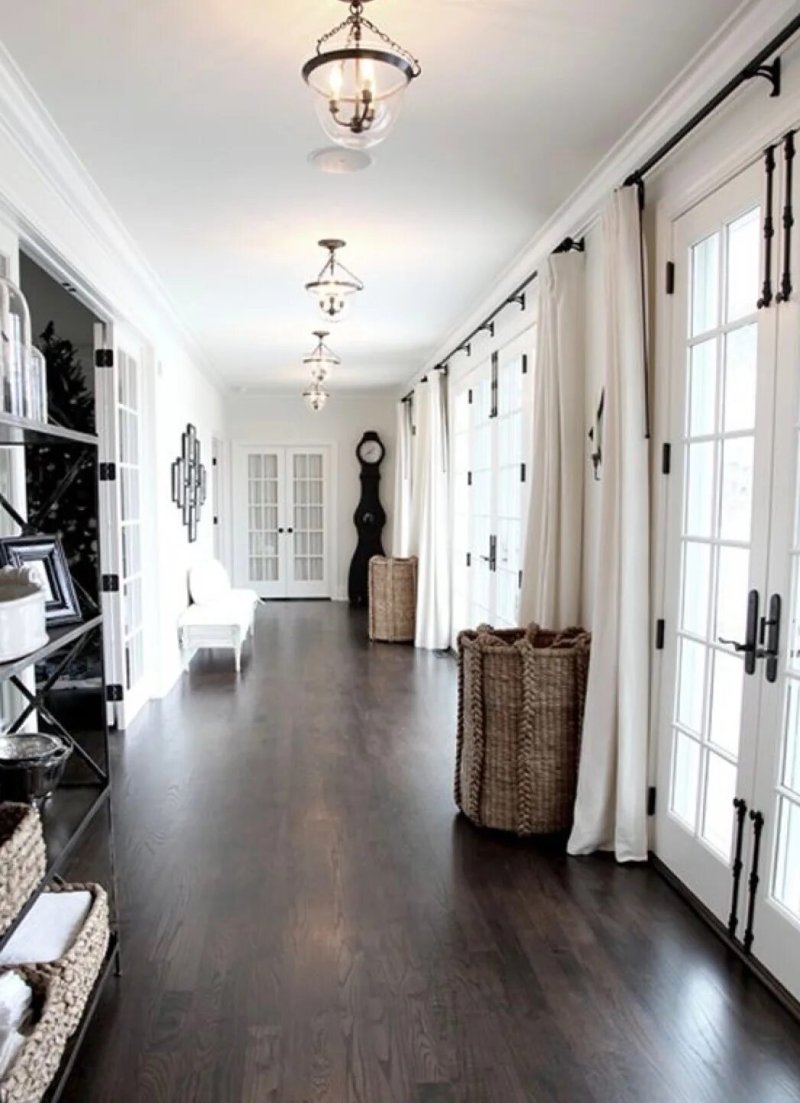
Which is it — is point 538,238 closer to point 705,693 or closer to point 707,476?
point 707,476

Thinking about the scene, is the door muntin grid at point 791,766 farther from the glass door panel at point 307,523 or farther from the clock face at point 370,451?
the glass door panel at point 307,523

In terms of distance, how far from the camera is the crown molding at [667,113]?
2.18 m

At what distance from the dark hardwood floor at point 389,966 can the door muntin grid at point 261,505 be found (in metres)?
6.92

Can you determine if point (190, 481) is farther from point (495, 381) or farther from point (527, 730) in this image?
point (527, 730)

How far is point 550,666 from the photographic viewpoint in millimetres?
3258

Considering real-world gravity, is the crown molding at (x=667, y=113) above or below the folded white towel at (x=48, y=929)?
above

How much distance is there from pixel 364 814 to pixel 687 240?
2.68m

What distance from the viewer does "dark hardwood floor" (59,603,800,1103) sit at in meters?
1.92

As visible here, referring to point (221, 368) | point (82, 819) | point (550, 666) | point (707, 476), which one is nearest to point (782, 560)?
point (707, 476)

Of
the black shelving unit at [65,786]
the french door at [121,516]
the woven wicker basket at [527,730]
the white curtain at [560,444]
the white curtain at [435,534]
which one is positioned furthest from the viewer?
the white curtain at [435,534]

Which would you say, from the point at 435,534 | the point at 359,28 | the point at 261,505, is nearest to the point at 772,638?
the point at 359,28

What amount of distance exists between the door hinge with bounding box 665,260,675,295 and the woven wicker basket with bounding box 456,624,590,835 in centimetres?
145

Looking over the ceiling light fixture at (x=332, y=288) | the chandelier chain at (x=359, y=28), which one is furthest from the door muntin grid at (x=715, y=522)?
the ceiling light fixture at (x=332, y=288)

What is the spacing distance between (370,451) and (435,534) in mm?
3695
